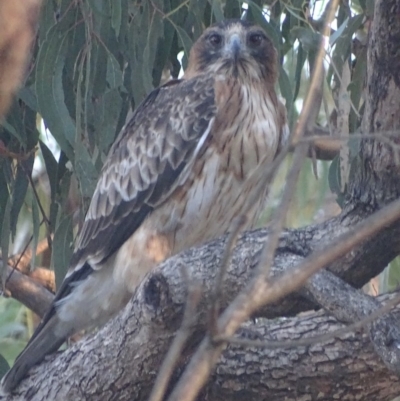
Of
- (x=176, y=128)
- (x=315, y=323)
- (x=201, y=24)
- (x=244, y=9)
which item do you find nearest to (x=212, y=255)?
(x=315, y=323)

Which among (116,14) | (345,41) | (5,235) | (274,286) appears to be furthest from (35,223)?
(274,286)

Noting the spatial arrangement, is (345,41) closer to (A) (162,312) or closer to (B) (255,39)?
(B) (255,39)

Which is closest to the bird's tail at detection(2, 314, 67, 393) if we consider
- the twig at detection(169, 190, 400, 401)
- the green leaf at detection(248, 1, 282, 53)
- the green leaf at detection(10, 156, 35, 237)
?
the green leaf at detection(10, 156, 35, 237)

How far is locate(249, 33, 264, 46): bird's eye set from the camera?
10.1 feet

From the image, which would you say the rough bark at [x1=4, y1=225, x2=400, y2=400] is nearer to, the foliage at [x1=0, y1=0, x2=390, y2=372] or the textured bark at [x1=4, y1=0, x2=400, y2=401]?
the textured bark at [x1=4, y1=0, x2=400, y2=401]

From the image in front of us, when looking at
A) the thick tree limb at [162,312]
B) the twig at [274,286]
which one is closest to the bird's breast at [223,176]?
the thick tree limb at [162,312]

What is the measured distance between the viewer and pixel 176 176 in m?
2.76

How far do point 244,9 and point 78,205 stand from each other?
3.32 feet

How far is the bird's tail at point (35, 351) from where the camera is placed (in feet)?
8.14

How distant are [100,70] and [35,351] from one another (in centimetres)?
95

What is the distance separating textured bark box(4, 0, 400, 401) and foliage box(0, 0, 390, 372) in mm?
771

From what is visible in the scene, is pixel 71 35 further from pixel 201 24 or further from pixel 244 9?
pixel 244 9

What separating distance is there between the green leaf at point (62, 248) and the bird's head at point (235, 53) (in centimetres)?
67

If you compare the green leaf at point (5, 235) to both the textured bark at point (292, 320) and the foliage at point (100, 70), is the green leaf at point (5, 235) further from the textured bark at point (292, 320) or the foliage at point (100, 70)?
the textured bark at point (292, 320)
